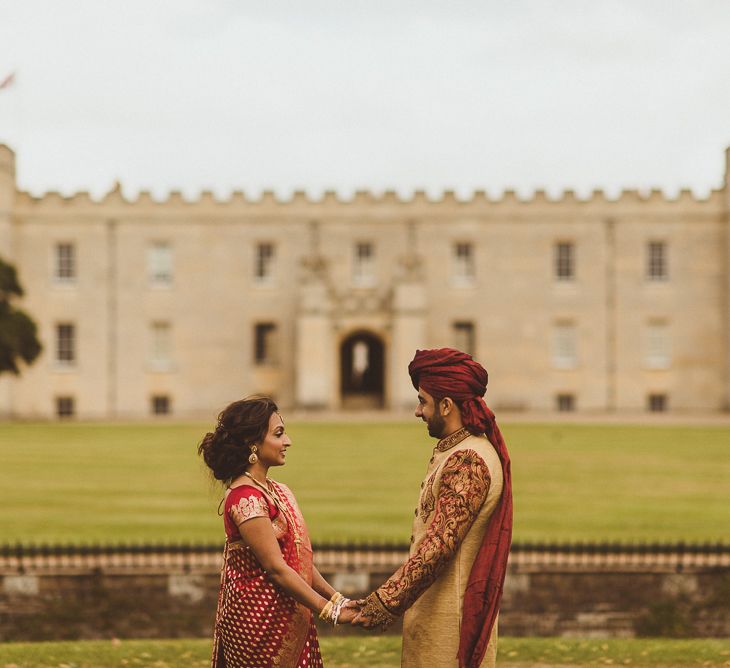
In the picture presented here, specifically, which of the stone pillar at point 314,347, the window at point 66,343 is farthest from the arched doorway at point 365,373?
the window at point 66,343

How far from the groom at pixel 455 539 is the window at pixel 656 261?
4055 cm

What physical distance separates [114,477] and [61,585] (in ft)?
27.6

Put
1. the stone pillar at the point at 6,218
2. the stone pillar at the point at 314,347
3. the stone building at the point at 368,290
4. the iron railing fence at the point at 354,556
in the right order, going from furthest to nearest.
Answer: the stone building at the point at 368,290 < the stone pillar at the point at 6,218 < the stone pillar at the point at 314,347 < the iron railing fence at the point at 354,556

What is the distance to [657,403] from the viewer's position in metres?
43.8

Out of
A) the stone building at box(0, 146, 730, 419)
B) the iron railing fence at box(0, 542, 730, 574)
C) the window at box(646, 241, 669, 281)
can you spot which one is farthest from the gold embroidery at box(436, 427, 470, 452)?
the window at box(646, 241, 669, 281)

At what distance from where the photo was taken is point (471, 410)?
4.67 meters

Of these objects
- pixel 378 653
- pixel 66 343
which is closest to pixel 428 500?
pixel 378 653

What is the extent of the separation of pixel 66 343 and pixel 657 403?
23531 millimetres

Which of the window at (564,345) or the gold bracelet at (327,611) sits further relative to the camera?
the window at (564,345)

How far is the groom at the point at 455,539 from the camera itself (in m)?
4.49

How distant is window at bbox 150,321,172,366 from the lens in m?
44.3

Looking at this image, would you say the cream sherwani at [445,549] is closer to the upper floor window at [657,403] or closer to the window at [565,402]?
the window at [565,402]

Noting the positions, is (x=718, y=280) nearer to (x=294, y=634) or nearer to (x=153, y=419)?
(x=153, y=419)

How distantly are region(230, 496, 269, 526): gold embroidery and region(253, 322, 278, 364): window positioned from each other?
39.7m
